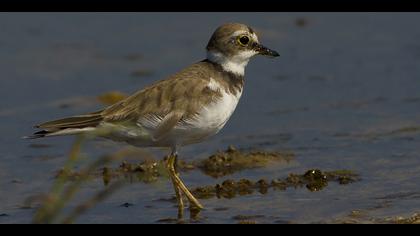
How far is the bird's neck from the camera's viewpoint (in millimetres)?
7883

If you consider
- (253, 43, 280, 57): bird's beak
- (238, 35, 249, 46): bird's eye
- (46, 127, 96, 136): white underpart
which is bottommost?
(46, 127, 96, 136): white underpart

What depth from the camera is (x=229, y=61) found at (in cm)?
792

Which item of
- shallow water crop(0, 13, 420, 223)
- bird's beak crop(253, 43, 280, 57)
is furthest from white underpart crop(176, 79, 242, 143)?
bird's beak crop(253, 43, 280, 57)

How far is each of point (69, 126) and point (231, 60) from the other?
1.55m

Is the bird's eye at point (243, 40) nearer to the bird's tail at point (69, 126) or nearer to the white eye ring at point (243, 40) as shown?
the white eye ring at point (243, 40)

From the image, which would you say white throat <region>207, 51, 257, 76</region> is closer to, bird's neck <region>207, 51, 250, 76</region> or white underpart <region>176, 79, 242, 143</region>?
bird's neck <region>207, 51, 250, 76</region>

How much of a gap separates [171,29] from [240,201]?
577cm

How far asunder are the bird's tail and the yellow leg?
699 mm

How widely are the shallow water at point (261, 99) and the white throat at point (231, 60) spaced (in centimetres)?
93

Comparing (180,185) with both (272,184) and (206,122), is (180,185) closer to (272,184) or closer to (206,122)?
(206,122)

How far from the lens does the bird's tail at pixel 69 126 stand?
698 centimetres

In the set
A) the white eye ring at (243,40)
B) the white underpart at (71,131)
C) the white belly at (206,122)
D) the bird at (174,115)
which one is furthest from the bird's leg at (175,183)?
the white eye ring at (243,40)
